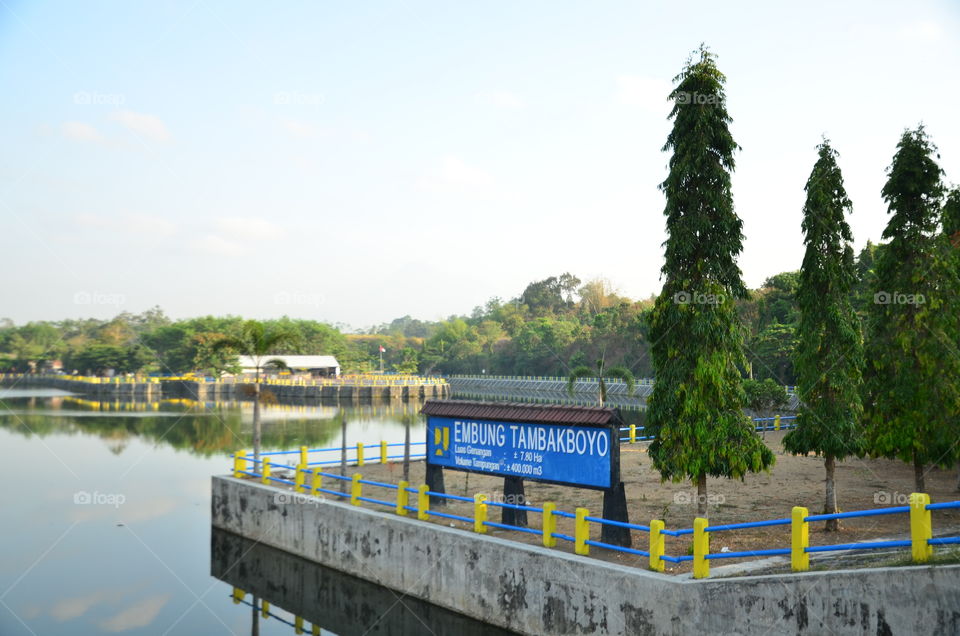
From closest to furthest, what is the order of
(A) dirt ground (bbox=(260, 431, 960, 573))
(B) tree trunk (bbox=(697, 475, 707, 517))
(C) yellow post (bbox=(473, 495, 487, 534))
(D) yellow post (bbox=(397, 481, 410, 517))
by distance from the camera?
(A) dirt ground (bbox=(260, 431, 960, 573))
(B) tree trunk (bbox=(697, 475, 707, 517))
(C) yellow post (bbox=(473, 495, 487, 534))
(D) yellow post (bbox=(397, 481, 410, 517))

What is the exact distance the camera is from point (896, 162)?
17047 millimetres

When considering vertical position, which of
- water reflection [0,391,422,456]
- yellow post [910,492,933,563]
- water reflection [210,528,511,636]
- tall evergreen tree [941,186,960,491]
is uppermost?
tall evergreen tree [941,186,960,491]

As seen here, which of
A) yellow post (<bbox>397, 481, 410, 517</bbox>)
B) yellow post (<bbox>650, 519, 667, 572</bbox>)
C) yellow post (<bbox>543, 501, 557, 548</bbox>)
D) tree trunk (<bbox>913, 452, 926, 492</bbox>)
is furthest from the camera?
tree trunk (<bbox>913, 452, 926, 492</bbox>)

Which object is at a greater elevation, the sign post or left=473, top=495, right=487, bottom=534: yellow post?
the sign post

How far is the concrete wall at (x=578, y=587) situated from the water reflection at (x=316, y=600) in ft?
0.85

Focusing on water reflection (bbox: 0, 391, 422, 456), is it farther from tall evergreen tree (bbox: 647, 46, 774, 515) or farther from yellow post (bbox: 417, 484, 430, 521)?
tall evergreen tree (bbox: 647, 46, 774, 515)

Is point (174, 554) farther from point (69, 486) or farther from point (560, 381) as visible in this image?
point (560, 381)

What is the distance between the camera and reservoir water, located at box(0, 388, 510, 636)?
16.3 meters

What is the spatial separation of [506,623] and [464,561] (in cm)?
147

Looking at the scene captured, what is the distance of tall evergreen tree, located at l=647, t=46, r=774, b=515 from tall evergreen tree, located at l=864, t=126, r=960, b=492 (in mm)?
4916

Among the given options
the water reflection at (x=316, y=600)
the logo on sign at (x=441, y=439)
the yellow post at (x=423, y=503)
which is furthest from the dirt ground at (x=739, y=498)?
the water reflection at (x=316, y=600)

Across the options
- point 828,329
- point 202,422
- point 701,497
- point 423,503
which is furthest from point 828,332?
point 202,422

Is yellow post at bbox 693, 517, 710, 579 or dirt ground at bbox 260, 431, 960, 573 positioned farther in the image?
dirt ground at bbox 260, 431, 960, 573

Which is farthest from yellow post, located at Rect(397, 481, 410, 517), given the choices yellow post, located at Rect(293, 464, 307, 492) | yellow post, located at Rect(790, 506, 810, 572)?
yellow post, located at Rect(790, 506, 810, 572)
